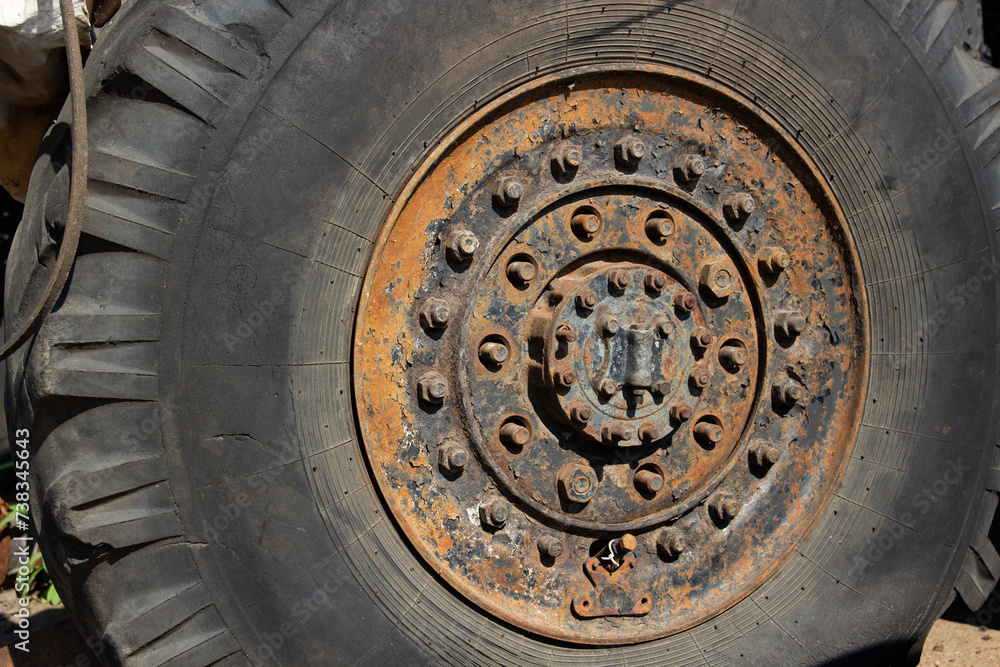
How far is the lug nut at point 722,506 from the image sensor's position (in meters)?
2.12

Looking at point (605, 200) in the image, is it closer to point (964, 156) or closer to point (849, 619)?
point (964, 156)

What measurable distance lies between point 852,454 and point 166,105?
2.03 metres

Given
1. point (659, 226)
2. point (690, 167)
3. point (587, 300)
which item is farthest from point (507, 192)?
point (690, 167)

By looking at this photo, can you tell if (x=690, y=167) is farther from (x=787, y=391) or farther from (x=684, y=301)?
(x=787, y=391)

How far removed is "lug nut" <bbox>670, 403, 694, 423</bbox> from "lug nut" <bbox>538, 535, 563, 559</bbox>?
1.44 ft

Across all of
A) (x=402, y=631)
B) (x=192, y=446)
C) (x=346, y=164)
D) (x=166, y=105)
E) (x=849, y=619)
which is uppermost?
(x=166, y=105)

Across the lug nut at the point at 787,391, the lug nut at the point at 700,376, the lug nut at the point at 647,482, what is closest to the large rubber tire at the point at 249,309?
the lug nut at the point at 647,482

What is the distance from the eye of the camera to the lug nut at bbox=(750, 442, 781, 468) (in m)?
2.17

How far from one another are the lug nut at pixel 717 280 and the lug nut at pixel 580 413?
0.49 m

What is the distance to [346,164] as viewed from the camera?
5.35 feet

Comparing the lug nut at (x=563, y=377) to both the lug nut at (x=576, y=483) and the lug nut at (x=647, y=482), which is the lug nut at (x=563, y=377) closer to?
the lug nut at (x=576, y=483)

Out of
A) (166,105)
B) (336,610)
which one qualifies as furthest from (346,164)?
(336,610)

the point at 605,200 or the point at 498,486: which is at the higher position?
the point at 605,200

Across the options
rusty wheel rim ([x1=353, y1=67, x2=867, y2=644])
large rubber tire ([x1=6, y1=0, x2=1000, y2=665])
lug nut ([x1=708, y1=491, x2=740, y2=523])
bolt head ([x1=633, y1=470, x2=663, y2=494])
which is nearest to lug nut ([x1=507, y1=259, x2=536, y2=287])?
rusty wheel rim ([x1=353, y1=67, x2=867, y2=644])
